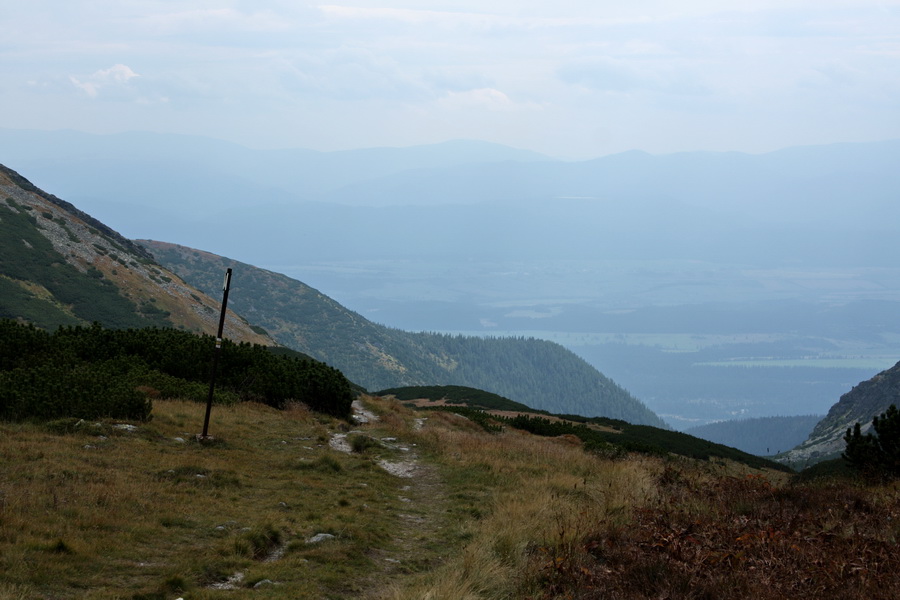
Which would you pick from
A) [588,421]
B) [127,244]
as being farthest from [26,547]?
[127,244]

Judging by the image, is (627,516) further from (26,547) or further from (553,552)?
(26,547)

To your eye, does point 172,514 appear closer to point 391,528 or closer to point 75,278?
point 391,528

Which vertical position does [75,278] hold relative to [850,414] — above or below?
above

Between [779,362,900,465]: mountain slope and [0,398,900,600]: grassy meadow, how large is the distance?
85.5 metres

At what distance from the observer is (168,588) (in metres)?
7.11

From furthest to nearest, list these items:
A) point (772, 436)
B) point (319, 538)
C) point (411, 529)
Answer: point (772, 436) < point (411, 529) < point (319, 538)

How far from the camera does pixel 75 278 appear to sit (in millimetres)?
73500

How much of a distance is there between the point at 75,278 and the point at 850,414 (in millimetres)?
107825

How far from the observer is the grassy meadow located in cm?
730

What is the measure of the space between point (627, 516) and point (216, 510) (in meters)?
6.12

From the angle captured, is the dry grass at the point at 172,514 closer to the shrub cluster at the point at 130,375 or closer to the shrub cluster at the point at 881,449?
the shrub cluster at the point at 130,375

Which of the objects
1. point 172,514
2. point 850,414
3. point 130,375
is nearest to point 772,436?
point 850,414

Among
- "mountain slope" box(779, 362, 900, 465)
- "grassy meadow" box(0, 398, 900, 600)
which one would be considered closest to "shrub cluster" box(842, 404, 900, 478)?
"grassy meadow" box(0, 398, 900, 600)

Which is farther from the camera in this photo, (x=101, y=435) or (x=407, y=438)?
(x=407, y=438)
